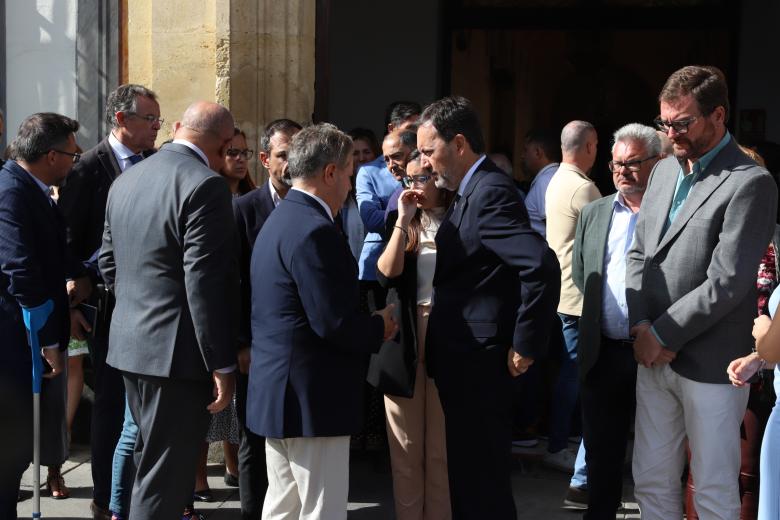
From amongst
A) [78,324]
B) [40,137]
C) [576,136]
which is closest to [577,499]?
[576,136]

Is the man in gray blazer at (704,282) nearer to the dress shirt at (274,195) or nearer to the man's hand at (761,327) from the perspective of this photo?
the man's hand at (761,327)

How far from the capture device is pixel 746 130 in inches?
404

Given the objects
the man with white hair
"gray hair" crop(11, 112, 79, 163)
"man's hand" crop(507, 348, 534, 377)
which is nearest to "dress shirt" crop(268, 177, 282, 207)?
"gray hair" crop(11, 112, 79, 163)

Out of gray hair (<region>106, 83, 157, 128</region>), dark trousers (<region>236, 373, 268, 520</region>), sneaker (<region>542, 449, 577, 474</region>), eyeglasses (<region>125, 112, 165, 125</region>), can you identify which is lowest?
sneaker (<region>542, 449, 577, 474</region>)

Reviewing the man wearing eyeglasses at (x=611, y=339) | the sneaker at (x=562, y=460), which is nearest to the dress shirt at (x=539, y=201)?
the sneaker at (x=562, y=460)

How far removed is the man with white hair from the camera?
19.2 feet

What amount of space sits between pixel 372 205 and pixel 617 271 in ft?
5.09

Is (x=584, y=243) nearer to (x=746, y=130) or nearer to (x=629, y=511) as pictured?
(x=629, y=511)

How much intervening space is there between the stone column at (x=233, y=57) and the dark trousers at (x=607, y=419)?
8.30 ft

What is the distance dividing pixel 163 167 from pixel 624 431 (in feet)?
7.39

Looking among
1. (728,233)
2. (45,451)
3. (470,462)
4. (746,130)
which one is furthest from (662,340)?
(746,130)

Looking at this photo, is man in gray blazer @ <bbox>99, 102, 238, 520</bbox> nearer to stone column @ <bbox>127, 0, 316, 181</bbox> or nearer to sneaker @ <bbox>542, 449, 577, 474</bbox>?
stone column @ <bbox>127, 0, 316, 181</bbox>

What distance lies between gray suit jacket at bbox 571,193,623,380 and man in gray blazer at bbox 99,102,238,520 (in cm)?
152

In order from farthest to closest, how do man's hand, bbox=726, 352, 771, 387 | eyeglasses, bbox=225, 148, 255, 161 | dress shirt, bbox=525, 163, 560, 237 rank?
dress shirt, bbox=525, 163, 560, 237, eyeglasses, bbox=225, 148, 255, 161, man's hand, bbox=726, 352, 771, 387
